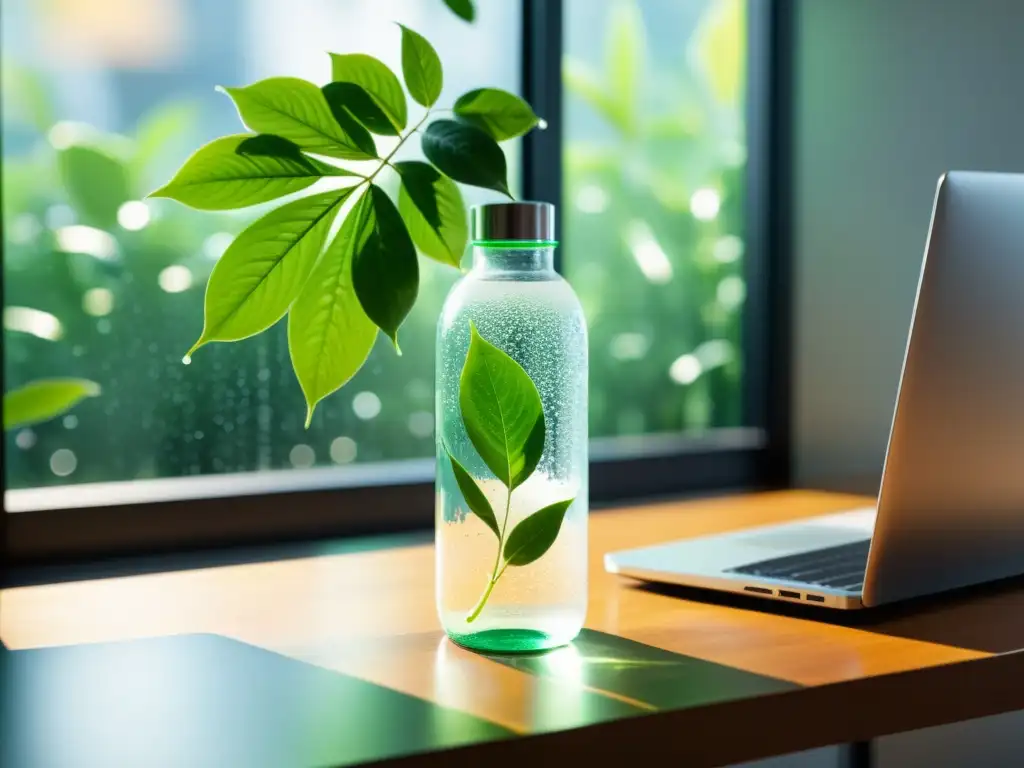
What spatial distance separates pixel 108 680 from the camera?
785 millimetres

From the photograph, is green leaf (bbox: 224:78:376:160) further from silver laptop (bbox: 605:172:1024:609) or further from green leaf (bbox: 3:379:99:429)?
green leaf (bbox: 3:379:99:429)

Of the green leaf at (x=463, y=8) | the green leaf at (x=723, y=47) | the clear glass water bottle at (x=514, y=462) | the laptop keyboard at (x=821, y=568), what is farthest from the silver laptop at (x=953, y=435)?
the green leaf at (x=723, y=47)

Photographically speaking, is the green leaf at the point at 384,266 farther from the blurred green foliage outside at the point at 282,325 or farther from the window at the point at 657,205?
the window at the point at 657,205

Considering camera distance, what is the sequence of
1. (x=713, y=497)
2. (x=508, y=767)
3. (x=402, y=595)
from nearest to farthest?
(x=508, y=767), (x=402, y=595), (x=713, y=497)

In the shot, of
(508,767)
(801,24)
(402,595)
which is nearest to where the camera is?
(508,767)

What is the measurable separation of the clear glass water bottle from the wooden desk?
1.3 inches

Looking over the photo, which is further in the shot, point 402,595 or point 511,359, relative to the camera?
point 402,595

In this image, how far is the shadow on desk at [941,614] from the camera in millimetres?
873

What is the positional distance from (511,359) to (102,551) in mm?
758

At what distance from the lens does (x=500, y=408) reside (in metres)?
0.76

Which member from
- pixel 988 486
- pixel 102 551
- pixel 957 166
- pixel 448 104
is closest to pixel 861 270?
pixel 957 166

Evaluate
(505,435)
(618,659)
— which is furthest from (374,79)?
(618,659)

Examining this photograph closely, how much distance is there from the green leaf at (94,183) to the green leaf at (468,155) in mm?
647

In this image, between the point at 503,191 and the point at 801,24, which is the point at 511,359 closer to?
the point at 503,191
